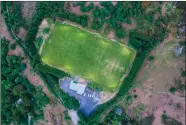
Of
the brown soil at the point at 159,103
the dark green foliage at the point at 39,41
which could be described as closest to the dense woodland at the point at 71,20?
the dark green foliage at the point at 39,41

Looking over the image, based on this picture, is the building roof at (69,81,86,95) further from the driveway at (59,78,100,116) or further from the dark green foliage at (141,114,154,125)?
the dark green foliage at (141,114,154,125)

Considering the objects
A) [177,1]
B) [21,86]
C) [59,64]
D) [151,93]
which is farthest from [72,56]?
[177,1]

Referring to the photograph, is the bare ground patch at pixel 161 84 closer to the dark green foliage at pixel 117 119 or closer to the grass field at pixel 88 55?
the dark green foliage at pixel 117 119

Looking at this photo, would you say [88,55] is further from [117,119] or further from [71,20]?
[117,119]

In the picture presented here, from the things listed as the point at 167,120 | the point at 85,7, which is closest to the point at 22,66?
the point at 85,7

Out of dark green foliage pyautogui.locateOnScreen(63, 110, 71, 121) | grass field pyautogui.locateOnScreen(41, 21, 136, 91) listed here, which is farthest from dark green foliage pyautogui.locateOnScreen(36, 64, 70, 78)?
dark green foliage pyautogui.locateOnScreen(63, 110, 71, 121)

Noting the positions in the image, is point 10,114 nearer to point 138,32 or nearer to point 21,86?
point 21,86

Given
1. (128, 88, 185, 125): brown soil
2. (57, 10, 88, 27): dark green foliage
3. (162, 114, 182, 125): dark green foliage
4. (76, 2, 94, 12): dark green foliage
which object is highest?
(76, 2, 94, 12): dark green foliage
